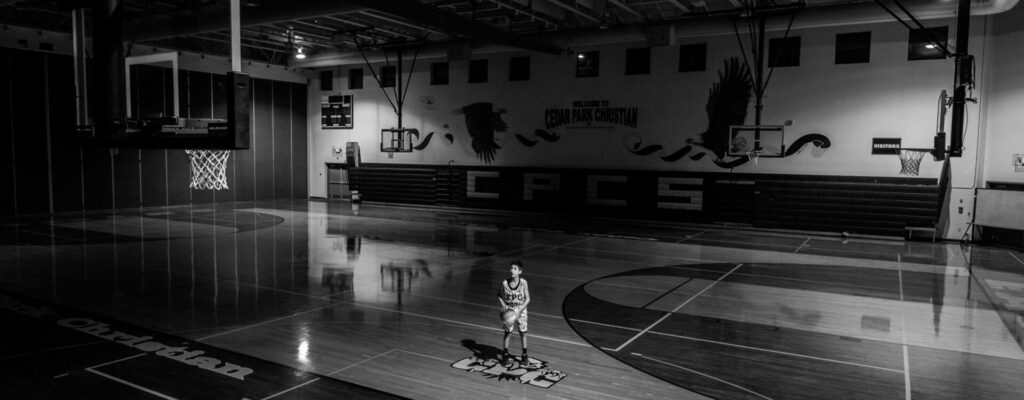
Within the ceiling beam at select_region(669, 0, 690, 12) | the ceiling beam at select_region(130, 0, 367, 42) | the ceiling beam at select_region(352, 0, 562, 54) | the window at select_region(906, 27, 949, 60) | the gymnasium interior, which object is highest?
the ceiling beam at select_region(669, 0, 690, 12)

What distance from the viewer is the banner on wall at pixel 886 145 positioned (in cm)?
1530

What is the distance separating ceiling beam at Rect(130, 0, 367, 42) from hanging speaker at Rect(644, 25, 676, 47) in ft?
23.3

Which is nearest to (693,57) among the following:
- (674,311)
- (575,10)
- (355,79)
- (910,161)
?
(575,10)

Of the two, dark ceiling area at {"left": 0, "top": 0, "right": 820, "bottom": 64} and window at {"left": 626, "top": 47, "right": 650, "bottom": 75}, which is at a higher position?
dark ceiling area at {"left": 0, "top": 0, "right": 820, "bottom": 64}

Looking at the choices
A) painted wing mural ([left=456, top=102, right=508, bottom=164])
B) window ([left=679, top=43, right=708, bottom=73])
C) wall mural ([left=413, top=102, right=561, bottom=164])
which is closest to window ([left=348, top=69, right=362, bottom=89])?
wall mural ([left=413, top=102, right=561, bottom=164])

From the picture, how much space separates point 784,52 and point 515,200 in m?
8.79

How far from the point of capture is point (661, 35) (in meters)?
16.2

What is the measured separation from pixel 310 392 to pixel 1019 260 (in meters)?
13.3

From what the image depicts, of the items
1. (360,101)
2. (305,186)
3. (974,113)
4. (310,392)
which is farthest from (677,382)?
(305,186)

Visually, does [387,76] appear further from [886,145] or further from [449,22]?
[886,145]

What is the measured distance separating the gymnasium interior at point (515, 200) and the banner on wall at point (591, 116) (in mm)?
79

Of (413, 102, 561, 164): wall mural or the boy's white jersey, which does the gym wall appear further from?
the boy's white jersey

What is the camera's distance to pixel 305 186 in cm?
2506

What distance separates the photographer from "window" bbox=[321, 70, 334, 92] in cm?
2448
